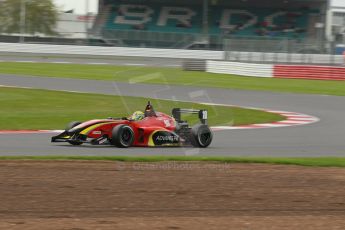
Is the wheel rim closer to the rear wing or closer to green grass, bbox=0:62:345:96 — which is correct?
the rear wing

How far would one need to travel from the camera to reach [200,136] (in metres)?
12.0

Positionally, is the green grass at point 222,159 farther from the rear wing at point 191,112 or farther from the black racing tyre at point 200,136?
the black racing tyre at point 200,136

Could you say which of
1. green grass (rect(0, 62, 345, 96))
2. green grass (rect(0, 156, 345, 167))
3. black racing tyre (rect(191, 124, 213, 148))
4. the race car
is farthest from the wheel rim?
green grass (rect(0, 62, 345, 96))

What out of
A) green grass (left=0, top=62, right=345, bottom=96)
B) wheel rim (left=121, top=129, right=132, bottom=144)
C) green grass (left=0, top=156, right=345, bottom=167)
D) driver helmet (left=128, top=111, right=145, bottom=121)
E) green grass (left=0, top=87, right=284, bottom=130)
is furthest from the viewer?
green grass (left=0, top=62, right=345, bottom=96)

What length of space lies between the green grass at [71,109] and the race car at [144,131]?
15 centimetres

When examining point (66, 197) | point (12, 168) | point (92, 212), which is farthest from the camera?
point (12, 168)

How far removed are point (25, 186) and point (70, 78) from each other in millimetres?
21976

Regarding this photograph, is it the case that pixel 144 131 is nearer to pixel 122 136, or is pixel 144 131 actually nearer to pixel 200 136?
pixel 122 136

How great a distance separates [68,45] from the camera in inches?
1833

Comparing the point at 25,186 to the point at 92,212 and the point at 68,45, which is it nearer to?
the point at 92,212

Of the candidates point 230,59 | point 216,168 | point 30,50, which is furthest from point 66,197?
point 30,50

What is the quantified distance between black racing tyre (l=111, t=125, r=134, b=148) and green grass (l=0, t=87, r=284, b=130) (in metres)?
0.37

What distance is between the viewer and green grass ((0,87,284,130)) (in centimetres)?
1188

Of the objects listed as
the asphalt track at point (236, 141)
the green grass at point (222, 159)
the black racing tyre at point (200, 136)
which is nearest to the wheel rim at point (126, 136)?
the asphalt track at point (236, 141)
